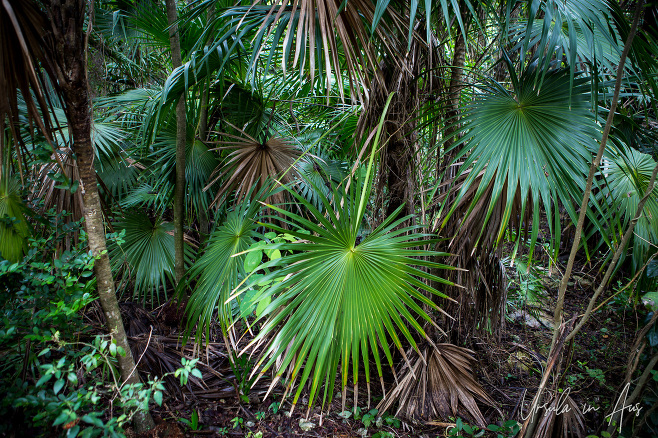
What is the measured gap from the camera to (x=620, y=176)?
1.97 metres

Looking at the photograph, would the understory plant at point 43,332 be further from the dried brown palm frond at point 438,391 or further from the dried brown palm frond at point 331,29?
the dried brown palm frond at point 438,391

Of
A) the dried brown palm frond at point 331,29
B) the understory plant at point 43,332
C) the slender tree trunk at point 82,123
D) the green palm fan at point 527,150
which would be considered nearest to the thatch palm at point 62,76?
the slender tree trunk at point 82,123

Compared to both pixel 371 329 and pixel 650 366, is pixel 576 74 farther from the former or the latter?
pixel 371 329

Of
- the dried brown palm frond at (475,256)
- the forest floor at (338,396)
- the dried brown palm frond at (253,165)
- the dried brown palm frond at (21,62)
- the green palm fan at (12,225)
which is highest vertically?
the dried brown palm frond at (21,62)

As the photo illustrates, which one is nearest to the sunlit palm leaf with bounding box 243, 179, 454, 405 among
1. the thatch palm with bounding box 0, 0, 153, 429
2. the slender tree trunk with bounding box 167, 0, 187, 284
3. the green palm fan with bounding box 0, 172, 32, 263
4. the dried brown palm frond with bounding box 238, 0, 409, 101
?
the dried brown palm frond with bounding box 238, 0, 409, 101

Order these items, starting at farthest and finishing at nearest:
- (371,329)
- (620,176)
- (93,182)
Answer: (620,176) < (93,182) < (371,329)

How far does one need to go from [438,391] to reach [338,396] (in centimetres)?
56

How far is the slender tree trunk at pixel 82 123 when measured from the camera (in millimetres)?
1130

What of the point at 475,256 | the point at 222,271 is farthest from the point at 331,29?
the point at 475,256

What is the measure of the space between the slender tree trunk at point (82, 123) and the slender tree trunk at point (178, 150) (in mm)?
790

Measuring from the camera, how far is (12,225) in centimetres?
139

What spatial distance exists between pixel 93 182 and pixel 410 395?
5.71 feet

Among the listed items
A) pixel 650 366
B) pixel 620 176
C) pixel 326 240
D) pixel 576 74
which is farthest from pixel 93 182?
pixel 620 176

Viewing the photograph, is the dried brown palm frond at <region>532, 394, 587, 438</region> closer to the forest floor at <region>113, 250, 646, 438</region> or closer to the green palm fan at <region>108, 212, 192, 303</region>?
the forest floor at <region>113, 250, 646, 438</region>
